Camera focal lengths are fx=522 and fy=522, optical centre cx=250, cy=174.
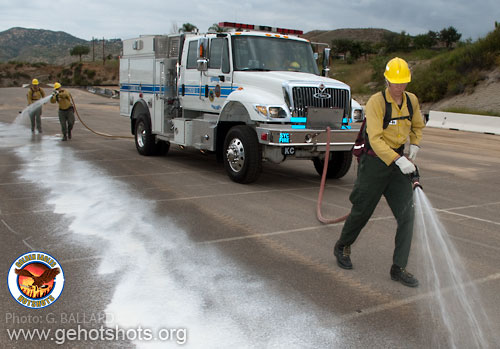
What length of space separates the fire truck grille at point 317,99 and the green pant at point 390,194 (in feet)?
13.5

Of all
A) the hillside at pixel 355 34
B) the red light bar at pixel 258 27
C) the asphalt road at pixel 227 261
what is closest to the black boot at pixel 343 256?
the asphalt road at pixel 227 261

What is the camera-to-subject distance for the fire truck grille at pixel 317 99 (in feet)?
29.6

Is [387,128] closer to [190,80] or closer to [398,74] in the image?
[398,74]

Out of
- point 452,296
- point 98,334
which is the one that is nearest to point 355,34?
point 452,296

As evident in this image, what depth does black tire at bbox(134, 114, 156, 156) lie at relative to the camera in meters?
12.5

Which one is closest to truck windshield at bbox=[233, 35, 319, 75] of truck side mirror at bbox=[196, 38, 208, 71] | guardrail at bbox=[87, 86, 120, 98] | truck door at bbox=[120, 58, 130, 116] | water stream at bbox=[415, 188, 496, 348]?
truck side mirror at bbox=[196, 38, 208, 71]

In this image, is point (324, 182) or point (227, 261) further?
point (324, 182)

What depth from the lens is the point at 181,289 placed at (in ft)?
15.1

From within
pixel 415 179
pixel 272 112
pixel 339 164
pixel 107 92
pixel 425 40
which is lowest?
pixel 107 92

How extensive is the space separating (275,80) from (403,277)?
16.7 ft

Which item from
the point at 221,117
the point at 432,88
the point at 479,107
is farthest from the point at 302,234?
the point at 432,88

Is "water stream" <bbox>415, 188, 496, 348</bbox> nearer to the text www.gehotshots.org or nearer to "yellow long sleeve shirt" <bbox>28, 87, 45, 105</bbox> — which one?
the text www.gehotshots.org

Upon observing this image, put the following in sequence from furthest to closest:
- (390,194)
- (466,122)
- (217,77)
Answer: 1. (466,122)
2. (217,77)
3. (390,194)

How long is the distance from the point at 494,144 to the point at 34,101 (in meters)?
15.9
